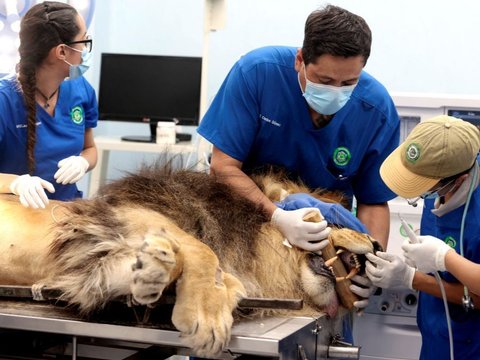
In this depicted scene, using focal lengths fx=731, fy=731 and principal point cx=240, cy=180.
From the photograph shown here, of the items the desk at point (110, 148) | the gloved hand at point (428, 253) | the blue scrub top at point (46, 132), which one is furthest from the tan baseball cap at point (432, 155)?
the desk at point (110, 148)

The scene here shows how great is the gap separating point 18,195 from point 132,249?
0.52 m

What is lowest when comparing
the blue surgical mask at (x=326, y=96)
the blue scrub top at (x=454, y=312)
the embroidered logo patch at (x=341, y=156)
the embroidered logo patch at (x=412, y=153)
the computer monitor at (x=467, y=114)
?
the blue scrub top at (x=454, y=312)

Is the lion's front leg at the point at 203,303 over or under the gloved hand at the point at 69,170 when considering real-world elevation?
over

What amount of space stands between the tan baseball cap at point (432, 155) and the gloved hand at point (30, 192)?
2.85ft

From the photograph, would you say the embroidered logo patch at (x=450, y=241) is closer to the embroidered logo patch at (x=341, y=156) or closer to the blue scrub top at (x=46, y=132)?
the embroidered logo patch at (x=341, y=156)

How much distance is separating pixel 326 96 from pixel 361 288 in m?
0.52

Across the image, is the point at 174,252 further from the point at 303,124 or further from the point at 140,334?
the point at 303,124

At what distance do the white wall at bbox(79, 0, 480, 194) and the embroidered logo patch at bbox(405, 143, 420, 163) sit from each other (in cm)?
269

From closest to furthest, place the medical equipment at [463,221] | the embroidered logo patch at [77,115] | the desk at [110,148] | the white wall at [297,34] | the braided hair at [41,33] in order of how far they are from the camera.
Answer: the medical equipment at [463,221]
the braided hair at [41,33]
the embroidered logo patch at [77,115]
the desk at [110,148]
the white wall at [297,34]

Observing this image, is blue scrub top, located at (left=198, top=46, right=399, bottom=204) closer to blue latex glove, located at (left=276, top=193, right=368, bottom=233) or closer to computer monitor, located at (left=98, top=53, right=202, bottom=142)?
blue latex glove, located at (left=276, top=193, right=368, bottom=233)

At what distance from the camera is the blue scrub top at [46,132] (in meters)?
2.35

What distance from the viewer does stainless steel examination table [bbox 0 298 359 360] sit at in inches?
53.9

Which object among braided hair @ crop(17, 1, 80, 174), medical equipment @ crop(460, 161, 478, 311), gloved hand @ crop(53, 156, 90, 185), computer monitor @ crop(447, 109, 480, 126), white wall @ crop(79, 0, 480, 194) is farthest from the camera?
white wall @ crop(79, 0, 480, 194)

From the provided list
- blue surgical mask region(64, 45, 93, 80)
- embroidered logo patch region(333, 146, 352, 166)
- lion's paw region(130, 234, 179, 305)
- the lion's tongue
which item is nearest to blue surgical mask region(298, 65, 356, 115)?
embroidered logo patch region(333, 146, 352, 166)
